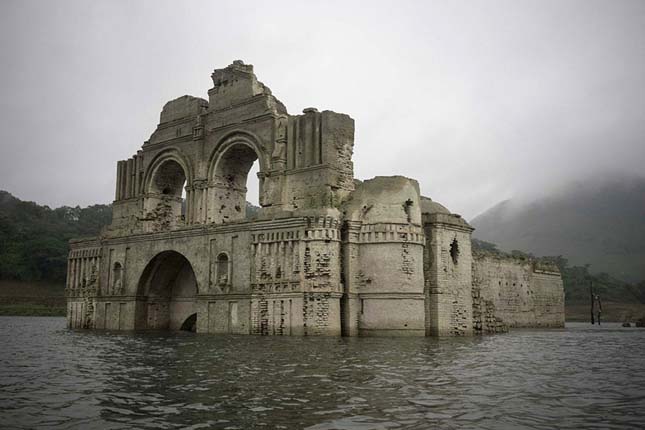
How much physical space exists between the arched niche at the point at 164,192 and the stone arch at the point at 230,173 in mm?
3039

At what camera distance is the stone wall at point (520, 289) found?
35.5 meters

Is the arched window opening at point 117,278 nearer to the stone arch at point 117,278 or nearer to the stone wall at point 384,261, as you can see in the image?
the stone arch at point 117,278

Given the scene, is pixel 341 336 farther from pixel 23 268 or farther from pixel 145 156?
pixel 23 268

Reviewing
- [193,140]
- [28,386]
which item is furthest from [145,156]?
[28,386]

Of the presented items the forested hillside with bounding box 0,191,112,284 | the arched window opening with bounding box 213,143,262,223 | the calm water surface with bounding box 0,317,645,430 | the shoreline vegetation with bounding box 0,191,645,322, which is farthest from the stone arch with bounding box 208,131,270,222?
the forested hillside with bounding box 0,191,112,284

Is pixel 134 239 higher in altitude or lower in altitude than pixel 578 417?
higher

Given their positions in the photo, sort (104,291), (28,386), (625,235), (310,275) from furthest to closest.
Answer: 1. (625,235)
2. (104,291)
3. (310,275)
4. (28,386)

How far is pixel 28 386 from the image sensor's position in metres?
10.6

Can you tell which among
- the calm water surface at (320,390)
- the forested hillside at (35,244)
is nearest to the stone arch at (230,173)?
the calm water surface at (320,390)

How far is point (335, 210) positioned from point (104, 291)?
614 inches

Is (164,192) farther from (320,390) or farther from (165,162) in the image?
(320,390)

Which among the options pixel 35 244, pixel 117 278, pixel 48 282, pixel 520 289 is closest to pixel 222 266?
pixel 117 278

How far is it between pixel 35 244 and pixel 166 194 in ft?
164

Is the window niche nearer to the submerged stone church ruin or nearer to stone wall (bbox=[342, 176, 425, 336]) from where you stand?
the submerged stone church ruin
